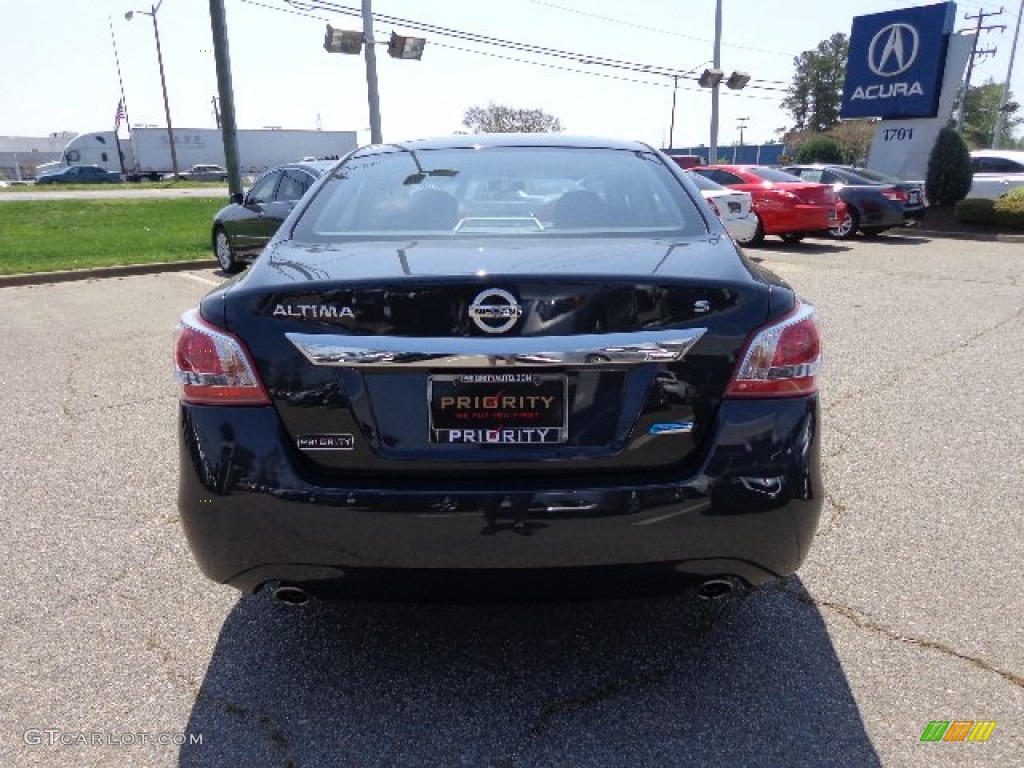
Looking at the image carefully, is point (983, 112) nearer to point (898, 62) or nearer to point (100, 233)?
point (898, 62)

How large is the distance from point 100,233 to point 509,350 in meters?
17.0

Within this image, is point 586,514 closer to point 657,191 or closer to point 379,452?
point 379,452

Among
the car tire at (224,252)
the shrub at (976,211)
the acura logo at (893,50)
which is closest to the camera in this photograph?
the car tire at (224,252)

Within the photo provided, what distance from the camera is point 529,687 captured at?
7.55 ft

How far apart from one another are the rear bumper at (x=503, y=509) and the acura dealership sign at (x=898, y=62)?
2219 centimetres

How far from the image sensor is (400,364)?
1.89 m

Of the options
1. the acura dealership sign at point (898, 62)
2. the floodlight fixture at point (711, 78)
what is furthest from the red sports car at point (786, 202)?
the floodlight fixture at point (711, 78)

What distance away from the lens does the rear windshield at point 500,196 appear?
2.54 m

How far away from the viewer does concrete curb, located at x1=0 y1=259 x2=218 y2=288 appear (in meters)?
10.2

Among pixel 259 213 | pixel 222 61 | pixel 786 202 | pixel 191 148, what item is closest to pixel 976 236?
pixel 786 202

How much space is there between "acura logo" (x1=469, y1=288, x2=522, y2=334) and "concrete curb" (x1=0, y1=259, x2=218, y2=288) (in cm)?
1039

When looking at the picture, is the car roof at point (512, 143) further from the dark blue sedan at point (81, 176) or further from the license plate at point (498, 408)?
the dark blue sedan at point (81, 176)

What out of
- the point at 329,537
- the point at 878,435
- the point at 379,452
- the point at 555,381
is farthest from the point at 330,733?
the point at 878,435

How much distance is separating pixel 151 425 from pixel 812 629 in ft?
12.3
